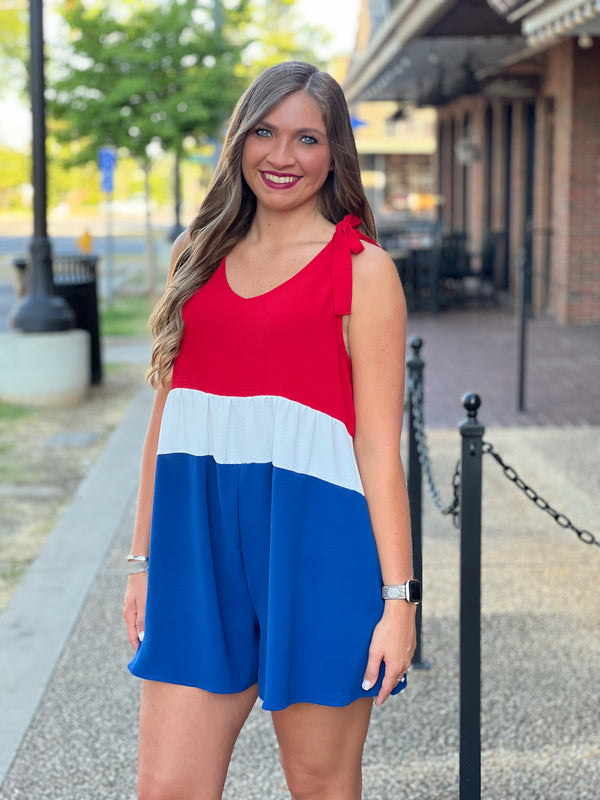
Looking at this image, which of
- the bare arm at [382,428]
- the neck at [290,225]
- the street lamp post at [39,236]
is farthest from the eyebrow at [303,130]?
the street lamp post at [39,236]

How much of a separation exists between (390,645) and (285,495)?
356mm

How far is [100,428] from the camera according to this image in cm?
891

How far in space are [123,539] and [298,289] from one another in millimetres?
3872

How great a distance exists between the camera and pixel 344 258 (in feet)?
7.33

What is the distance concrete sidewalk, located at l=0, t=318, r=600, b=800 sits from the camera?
11.3ft

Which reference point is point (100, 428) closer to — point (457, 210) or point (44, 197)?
point (44, 197)

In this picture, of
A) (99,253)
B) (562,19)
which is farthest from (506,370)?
(99,253)

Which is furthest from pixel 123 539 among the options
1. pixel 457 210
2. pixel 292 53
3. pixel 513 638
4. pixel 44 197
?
pixel 292 53

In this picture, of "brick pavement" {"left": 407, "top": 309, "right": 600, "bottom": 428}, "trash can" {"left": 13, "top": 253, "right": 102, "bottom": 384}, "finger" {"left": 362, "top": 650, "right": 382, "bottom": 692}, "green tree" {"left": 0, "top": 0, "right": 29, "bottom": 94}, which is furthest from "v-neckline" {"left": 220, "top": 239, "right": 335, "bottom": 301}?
"green tree" {"left": 0, "top": 0, "right": 29, "bottom": 94}

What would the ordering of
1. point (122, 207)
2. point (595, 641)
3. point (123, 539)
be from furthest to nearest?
point (122, 207)
point (123, 539)
point (595, 641)

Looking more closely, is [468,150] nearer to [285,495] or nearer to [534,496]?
[534,496]

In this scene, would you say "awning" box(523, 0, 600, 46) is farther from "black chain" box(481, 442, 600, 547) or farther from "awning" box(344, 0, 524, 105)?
"black chain" box(481, 442, 600, 547)

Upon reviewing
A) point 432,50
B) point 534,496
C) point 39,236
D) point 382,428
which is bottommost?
point 534,496

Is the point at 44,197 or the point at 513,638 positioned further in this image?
the point at 44,197
